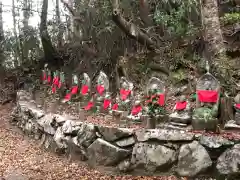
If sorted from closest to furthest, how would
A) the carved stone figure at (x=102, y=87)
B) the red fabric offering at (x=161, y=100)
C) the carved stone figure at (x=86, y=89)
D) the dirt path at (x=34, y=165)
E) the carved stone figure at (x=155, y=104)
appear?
1. the dirt path at (x=34, y=165)
2. the carved stone figure at (x=155, y=104)
3. the red fabric offering at (x=161, y=100)
4. the carved stone figure at (x=102, y=87)
5. the carved stone figure at (x=86, y=89)

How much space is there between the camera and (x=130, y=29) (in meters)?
10.5

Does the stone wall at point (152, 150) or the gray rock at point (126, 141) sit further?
the gray rock at point (126, 141)

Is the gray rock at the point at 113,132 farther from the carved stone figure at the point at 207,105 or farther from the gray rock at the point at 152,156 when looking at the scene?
the carved stone figure at the point at 207,105

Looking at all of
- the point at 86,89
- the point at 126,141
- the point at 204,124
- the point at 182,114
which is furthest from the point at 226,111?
the point at 86,89

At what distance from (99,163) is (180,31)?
691cm

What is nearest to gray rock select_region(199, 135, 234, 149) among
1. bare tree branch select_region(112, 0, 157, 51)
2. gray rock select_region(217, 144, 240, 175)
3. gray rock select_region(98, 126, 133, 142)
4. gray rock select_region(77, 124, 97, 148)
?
gray rock select_region(217, 144, 240, 175)

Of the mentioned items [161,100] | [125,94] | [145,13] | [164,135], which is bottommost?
[164,135]

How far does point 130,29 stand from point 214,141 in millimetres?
6125

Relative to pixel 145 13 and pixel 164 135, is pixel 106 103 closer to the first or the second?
pixel 164 135

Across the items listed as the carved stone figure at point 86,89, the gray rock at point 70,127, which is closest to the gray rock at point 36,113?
the carved stone figure at point 86,89

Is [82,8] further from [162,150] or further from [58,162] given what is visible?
[162,150]

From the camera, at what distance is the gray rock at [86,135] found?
6316 millimetres

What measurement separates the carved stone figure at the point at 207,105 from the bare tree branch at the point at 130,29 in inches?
156

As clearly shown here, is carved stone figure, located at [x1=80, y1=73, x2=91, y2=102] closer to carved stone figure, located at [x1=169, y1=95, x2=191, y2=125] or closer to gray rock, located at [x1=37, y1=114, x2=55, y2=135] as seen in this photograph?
gray rock, located at [x1=37, y1=114, x2=55, y2=135]
